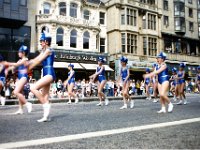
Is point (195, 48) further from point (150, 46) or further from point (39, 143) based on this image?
point (39, 143)

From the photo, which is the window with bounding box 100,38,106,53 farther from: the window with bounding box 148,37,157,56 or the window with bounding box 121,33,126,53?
the window with bounding box 148,37,157,56

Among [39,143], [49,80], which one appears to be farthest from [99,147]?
[49,80]

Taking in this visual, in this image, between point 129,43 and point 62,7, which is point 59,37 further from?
point 129,43

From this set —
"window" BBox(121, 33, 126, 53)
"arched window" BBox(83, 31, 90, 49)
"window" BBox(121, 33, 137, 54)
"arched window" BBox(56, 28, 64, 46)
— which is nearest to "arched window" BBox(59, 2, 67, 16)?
"arched window" BBox(56, 28, 64, 46)

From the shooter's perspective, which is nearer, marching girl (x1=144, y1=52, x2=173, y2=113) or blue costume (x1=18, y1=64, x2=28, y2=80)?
blue costume (x1=18, y1=64, x2=28, y2=80)

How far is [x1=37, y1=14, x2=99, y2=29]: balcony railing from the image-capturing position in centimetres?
3193

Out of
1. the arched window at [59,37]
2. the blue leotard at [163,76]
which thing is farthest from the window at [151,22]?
the blue leotard at [163,76]

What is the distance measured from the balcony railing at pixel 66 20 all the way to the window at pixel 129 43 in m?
4.40

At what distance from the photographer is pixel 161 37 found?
Result: 42.7m

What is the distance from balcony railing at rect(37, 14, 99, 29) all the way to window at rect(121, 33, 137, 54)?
14.4 feet

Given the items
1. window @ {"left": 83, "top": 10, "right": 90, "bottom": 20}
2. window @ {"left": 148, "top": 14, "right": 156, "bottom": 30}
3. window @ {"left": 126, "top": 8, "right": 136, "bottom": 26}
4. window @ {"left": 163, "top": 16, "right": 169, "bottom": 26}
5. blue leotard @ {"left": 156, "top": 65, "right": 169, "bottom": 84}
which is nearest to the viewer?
blue leotard @ {"left": 156, "top": 65, "right": 169, "bottom": 84}

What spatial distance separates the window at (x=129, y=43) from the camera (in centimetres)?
3742

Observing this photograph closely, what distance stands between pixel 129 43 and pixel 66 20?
947 centimetres

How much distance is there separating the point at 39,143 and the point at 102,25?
34945mm
